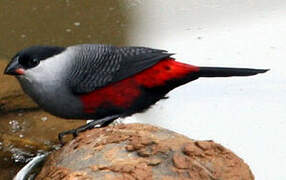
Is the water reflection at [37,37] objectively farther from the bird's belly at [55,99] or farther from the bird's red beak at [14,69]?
the bird's red beak at [14,69]

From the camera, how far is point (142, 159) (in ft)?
10.9

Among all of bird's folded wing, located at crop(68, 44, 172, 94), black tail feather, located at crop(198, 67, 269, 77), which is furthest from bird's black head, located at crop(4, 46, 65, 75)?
black tail feather, located at crop(198, 67, 269, 77)

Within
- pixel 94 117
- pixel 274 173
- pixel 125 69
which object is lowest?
pixel 274 173

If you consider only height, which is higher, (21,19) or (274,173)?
(21,19)

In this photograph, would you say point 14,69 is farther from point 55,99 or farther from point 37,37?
point 37,37

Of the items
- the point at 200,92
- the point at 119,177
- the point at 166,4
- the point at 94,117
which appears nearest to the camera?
the point at 119,177

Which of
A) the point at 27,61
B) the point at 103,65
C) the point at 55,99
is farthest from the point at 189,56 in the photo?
the point at 27,61

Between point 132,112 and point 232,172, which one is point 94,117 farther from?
point 232,172

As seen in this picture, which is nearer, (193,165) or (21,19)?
(193,165)

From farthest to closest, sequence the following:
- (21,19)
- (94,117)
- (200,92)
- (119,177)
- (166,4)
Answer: (166,4) → (21,19) → (200,92) → (94,117) → (119,177)

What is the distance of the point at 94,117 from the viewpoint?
434cm

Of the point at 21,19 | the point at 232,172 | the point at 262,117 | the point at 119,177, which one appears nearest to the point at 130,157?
the point at 119,177

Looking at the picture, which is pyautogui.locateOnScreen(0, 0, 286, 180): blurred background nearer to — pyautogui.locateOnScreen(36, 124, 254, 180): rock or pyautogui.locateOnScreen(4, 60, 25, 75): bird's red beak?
pyautogui.locateOnScreen(4, 60, 25, 75): bird's red beak

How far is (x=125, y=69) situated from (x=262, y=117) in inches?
46.2
